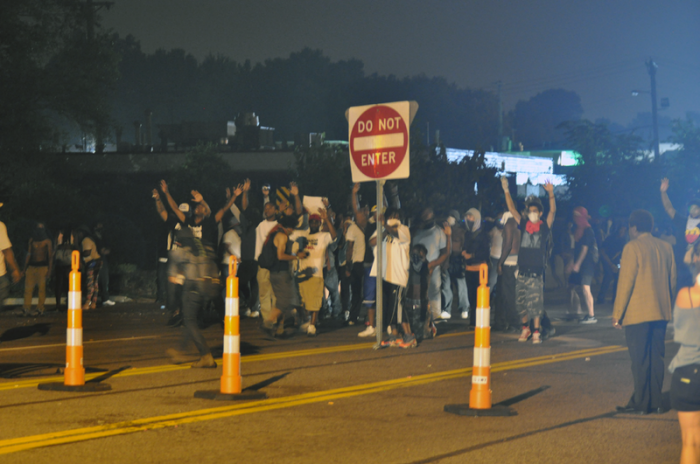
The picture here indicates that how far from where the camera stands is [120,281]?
2069cm

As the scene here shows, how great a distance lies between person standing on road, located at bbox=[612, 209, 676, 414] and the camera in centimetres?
765

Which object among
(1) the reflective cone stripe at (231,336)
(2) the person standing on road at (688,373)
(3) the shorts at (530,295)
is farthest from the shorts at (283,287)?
(2) the person standing on road at (688,373)

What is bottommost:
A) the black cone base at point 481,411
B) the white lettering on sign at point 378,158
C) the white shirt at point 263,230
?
the black cone base at point 481,411

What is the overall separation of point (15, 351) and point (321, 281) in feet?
14.3

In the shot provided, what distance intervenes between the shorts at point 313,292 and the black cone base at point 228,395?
507 centimetres

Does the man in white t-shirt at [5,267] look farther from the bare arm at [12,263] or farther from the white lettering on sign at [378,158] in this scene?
the white lettering on sign at [378,158]

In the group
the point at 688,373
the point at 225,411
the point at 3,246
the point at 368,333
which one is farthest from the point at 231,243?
the point at 688,373

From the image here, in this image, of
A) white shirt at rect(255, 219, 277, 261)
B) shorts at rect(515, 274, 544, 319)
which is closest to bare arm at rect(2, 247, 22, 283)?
white shirt at rect(255, 219, 277, 261)

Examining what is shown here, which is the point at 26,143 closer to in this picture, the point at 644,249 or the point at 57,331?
the point at 57,331

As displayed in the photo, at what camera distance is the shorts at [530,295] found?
12.3 m

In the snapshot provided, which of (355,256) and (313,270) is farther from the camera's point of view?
(355,256)

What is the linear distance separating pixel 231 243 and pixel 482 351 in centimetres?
792

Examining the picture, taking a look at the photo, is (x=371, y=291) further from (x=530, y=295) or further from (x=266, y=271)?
(x=530, y=295)

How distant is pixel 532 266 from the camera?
12.4 meters
